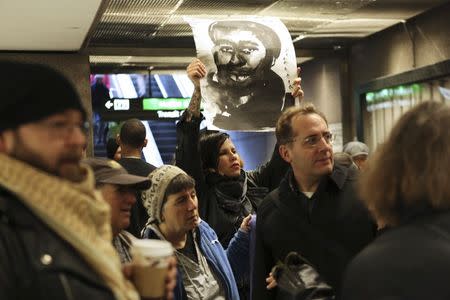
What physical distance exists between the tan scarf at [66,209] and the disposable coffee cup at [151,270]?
0.08 m

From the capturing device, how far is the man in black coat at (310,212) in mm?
2299

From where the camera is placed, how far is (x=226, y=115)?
3.03 metres

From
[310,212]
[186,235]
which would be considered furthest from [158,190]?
[310,212]

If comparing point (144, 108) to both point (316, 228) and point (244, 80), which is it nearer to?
point (244, 80)

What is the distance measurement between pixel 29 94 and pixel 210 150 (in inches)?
87.6

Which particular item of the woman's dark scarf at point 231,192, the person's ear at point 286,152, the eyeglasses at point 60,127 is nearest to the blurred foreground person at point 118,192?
the person's ear at point 286,152

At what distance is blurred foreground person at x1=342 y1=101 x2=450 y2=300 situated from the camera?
1.31 m

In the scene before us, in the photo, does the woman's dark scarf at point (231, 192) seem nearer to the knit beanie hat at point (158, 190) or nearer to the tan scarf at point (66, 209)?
the knit beanie hat at point (158, 190)

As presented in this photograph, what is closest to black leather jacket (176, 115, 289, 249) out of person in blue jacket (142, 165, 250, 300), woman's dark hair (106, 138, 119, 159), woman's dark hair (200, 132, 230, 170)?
woman's dark hair (200, 132, 230, 170)

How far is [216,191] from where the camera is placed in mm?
3283

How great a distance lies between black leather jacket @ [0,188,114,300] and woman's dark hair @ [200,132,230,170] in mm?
2220

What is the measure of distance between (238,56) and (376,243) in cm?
186

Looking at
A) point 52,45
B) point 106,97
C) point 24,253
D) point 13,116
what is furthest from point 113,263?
point 106,97

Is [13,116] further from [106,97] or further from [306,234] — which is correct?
[106,97]
